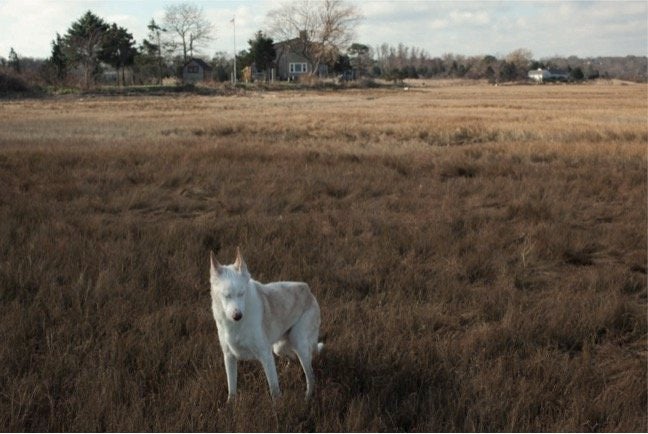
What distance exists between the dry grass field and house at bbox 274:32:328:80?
93.7 meters

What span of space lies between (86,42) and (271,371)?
238 ft

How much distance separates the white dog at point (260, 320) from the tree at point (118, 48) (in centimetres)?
7210

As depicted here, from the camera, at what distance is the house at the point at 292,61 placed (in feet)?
345

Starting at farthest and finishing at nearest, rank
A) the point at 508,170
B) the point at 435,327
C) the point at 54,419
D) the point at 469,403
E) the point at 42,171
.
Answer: the point at 508,170
the point at 42,171
the point at 435,327
the point at 469,403
the point at 54,419

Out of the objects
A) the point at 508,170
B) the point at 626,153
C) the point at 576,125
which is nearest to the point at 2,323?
the point at 508,170

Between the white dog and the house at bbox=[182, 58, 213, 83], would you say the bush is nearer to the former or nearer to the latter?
the house at bbox=[182, 58, 213, 83]

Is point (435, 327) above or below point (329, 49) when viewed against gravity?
below

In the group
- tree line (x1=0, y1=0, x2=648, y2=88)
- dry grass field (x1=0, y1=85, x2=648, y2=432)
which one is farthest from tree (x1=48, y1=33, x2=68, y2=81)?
dry grass field (x1=0, y1=85, x2=648, y2=432)

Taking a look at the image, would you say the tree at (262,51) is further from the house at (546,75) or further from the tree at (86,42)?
the house at (546,75)

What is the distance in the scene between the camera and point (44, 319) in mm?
5410

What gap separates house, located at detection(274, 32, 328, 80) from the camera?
105188 mm

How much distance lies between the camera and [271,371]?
4082mm

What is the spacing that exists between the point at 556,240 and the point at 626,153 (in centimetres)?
972

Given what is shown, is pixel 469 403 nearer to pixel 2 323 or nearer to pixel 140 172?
pixel 2 323
